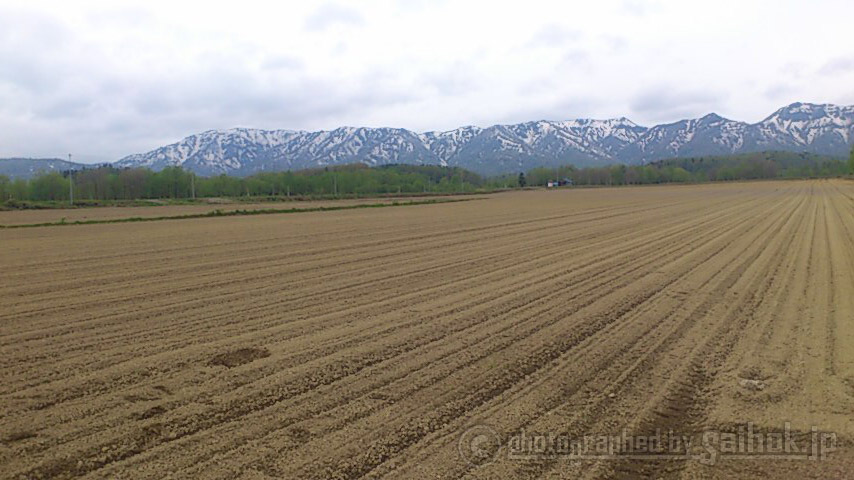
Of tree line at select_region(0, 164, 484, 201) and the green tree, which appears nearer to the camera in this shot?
the green tree

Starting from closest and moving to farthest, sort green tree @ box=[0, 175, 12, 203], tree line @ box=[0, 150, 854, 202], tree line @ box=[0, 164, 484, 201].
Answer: green tree @ box=[0, 175, 12, 203], tree line @ box=[0, 164, 484, 201], tree line @ box=[0, 150, 854, 202]

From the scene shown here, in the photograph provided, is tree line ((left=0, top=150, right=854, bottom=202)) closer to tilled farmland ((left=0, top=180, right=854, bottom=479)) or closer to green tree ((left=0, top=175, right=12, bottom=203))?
green tree ((left=0, top=175, right=12, bottom=203))

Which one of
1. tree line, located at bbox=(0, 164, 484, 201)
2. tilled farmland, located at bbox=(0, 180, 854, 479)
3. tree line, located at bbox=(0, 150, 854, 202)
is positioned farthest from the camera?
tree line, located at bbox=(0, 150, 854, 202)

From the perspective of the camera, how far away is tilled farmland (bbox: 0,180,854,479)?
4.24 m

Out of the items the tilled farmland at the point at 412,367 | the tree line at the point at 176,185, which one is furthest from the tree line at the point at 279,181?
the tilled farmland at the point at 412,367

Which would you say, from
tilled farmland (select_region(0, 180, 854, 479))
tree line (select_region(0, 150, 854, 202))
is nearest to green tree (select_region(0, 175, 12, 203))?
tree line (select_region(0, 150, 854, 202))

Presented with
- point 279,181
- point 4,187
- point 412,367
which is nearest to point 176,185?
point 279,181

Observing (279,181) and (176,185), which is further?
(279,181)

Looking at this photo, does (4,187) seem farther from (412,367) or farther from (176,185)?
(412,367)

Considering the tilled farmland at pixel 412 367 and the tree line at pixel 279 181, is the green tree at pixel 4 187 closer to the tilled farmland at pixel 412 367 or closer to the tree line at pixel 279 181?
the tree line at pixel 279 181

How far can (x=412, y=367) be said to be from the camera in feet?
20.5

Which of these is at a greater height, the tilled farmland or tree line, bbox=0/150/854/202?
tree line, bbox=0/150/854/202

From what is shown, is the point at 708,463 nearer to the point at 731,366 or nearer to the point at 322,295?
the point at 731,366

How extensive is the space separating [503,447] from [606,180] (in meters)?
196
